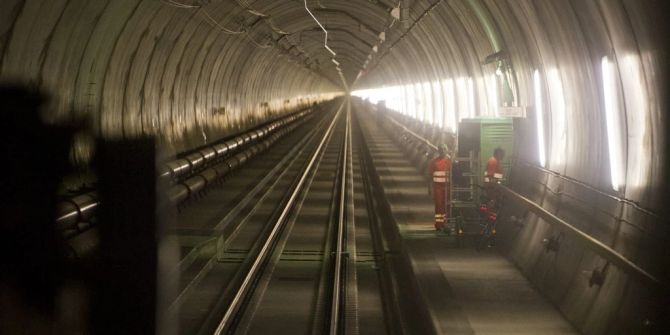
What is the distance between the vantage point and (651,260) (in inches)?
262

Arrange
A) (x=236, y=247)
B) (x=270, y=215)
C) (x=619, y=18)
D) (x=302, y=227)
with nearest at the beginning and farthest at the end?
(x=619, y=18)
(x=236, y=247)
(x=302, y=227)
(x=270, y=215)

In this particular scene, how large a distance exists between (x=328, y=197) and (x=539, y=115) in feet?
32.3

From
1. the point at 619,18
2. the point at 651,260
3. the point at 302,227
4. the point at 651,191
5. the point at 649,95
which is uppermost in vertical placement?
the point at 619,18

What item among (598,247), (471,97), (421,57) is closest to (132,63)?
(598,247)

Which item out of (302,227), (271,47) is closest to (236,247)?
(302,227)

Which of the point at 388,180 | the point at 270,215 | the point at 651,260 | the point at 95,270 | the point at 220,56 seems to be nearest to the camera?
the point at 95,270

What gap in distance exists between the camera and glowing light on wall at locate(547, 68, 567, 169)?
1077 cm

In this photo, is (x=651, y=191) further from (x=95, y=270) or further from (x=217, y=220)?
(x=217, y=220)

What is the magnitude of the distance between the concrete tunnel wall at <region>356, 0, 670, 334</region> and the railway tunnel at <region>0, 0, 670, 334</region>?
36mm

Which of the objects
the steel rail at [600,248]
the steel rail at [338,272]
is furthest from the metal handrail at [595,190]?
the steel rail at [338,272]

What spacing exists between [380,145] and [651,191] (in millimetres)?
31704

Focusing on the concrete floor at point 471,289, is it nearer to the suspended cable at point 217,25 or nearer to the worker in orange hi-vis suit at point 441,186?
the worker in orange hi-vis suit at point 441,186

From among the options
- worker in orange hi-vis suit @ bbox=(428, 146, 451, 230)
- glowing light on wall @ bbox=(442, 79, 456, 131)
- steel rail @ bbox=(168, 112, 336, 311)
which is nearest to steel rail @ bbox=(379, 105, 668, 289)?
worker in orange hi-vis suit @ bbox=(428, 146, 451, 230)

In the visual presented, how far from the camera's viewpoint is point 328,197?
21391mm
